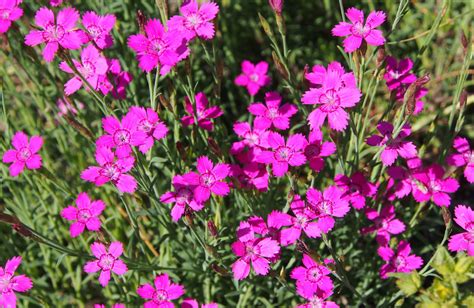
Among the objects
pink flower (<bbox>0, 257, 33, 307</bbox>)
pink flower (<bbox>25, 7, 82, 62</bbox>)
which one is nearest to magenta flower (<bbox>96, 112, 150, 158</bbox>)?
pink flower (<bbox>25, 7, 82, 62</bbox>)

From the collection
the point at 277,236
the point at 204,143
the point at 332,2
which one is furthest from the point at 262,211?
the point at 332,2

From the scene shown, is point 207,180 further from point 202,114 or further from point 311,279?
point 311,279

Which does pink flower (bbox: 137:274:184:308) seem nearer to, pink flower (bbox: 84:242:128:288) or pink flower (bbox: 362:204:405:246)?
pink flower (bbox: 84:242:128:288)

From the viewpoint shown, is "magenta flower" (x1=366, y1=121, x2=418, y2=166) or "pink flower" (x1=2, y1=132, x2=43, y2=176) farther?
"pink flower" (x1=2, y1=132, x2=43, y2=176)

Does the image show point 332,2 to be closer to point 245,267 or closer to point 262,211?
point 262,211

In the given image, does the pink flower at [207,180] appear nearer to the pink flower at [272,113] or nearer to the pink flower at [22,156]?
Answer: the pink flower at [272,113]

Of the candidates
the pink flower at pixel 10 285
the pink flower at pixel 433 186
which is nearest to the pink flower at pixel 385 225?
the pink flower at pixel 433 186
